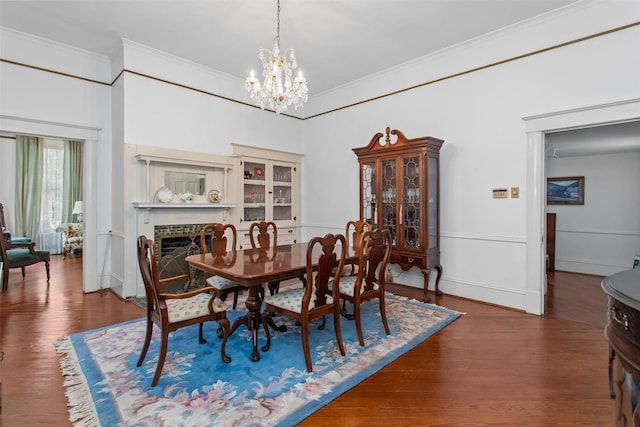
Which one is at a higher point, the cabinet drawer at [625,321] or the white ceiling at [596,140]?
the white ceiling at [596,140]

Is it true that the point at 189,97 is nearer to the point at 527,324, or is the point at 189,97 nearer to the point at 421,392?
the point at 421,392

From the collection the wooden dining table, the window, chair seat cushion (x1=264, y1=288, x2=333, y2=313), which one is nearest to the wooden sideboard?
chair seat cushion (x1=264, y1=288, x2=333, y2=313)

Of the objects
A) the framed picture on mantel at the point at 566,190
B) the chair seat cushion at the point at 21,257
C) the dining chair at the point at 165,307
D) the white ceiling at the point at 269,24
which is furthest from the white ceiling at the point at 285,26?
the chair seat cushion at the point at 21,257

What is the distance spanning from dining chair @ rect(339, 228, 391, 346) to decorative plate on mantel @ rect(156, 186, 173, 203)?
2637 mm

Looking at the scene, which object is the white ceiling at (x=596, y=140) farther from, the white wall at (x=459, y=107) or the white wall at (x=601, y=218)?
the white wall at (x=459, y=107)

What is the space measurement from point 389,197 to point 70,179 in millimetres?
7997

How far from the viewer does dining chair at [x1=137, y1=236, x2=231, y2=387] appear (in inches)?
81.1

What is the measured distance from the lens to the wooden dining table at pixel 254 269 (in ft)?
7.34

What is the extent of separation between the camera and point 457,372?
226 centimetres

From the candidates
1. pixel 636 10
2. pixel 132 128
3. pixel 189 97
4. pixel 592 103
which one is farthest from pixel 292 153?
pixel 636 10

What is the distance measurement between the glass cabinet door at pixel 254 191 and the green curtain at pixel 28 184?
5714mm


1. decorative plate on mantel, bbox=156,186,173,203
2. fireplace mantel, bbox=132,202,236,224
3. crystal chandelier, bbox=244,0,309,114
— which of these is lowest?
fireplace mantel, bbox=132,202,236,224

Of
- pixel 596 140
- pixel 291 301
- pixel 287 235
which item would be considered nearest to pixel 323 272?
pixel 291 301

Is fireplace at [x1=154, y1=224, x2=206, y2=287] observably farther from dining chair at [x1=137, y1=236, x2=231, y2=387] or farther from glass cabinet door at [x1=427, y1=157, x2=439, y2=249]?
glass cabinet door at [x1=427, y1=157, x2=439, y2=249]
